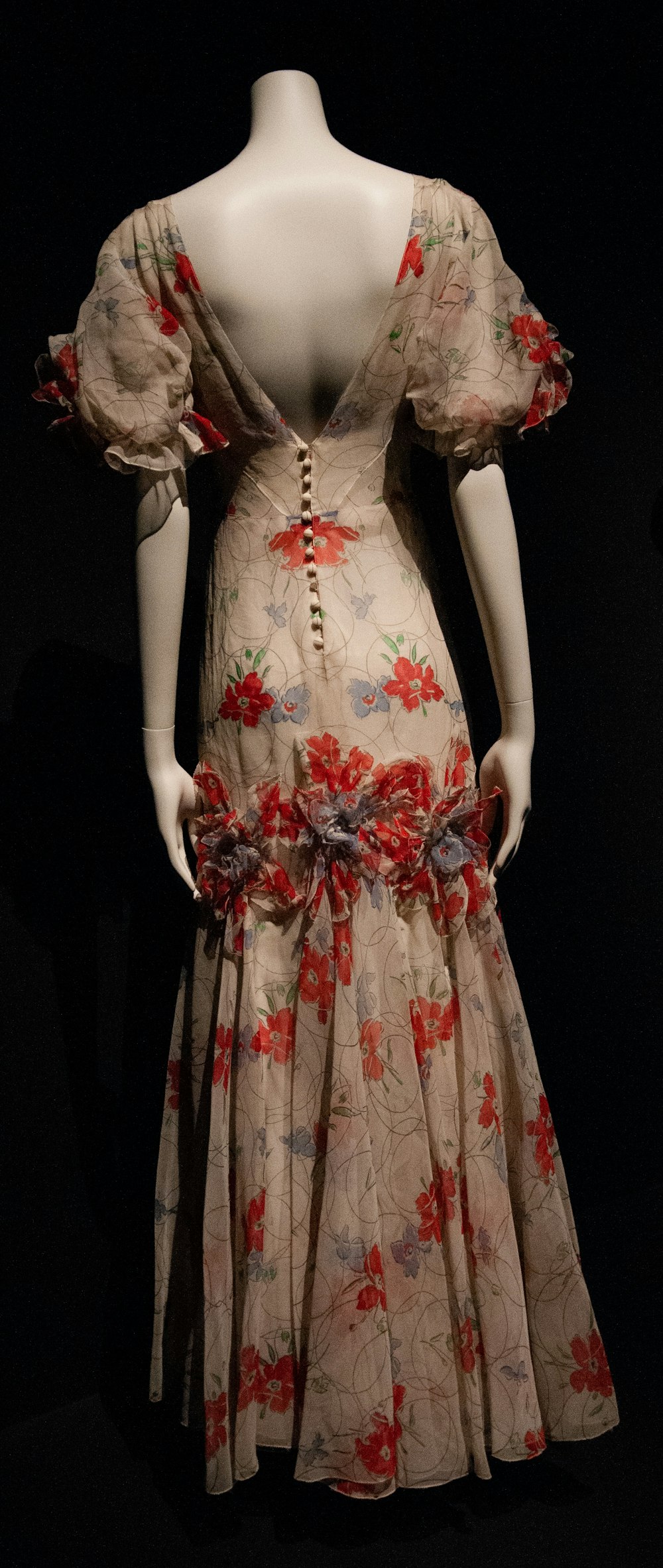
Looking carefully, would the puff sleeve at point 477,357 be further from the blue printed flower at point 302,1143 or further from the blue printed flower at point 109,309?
the blue printed flower at point 302,1143

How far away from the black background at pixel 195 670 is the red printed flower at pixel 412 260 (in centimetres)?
47

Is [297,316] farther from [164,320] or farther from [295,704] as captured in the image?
[295,704]

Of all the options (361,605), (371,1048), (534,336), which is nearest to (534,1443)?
(371,1048)

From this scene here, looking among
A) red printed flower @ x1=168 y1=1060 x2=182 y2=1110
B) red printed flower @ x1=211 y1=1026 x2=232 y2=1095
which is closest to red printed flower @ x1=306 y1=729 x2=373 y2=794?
red printed flower @ x1=211 y1=1026 x2=232 y2=1095

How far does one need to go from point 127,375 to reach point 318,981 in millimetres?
828

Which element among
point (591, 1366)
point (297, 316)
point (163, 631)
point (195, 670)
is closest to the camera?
point (297, 316)

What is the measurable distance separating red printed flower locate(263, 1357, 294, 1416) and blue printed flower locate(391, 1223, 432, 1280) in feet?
0.65

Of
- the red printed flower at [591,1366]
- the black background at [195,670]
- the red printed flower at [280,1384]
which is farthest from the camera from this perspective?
the black background at [195,670]

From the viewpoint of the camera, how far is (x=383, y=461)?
171cm

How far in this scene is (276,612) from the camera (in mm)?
1687

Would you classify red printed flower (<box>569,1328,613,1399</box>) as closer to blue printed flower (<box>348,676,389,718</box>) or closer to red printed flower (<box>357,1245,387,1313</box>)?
red printed flower (<box>357,1245,387,1313</box>)

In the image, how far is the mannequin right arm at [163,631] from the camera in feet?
5.50

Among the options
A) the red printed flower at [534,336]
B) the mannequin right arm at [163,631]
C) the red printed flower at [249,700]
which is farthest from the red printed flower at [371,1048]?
the red printed flower at [534,336]

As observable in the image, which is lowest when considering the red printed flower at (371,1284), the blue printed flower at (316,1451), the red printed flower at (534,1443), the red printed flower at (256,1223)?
the red printed flower at (534,1443)
